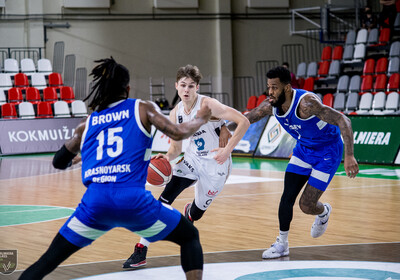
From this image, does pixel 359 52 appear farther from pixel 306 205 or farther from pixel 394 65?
pixel 306 205

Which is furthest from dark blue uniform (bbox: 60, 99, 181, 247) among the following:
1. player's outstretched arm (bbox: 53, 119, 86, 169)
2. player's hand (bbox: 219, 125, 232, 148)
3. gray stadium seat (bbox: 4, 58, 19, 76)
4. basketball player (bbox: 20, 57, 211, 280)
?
gray stadium seat (bbox: 4, 58, 19, 76)

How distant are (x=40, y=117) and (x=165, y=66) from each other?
23.2ft

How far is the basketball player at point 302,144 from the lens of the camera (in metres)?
6.21

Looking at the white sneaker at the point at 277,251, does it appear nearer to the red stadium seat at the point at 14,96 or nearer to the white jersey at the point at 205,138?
the white jersey at the point at 205,138

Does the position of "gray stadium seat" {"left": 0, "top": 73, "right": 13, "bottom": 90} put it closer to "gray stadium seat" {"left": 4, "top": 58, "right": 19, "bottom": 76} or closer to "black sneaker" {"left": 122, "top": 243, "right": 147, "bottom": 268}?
"gray stadium seat" {"left": 4, "top": 58, "right": 19, "bottom": 76}

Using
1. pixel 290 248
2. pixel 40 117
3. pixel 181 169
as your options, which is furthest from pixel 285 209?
pixel 40 117

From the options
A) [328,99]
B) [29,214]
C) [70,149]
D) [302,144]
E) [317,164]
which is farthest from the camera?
[328,99]

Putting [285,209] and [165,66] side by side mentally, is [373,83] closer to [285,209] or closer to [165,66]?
[165,66]

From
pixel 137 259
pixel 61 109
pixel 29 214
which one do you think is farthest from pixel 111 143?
pixel 61 109

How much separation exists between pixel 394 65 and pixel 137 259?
50.6 ft

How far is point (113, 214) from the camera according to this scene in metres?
3.93

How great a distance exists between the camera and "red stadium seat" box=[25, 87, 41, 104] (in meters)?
21.8

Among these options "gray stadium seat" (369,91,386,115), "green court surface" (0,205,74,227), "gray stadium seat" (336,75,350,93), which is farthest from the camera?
"gray stadium seat" (336,75,350,93)

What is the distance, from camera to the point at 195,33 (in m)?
26.3
